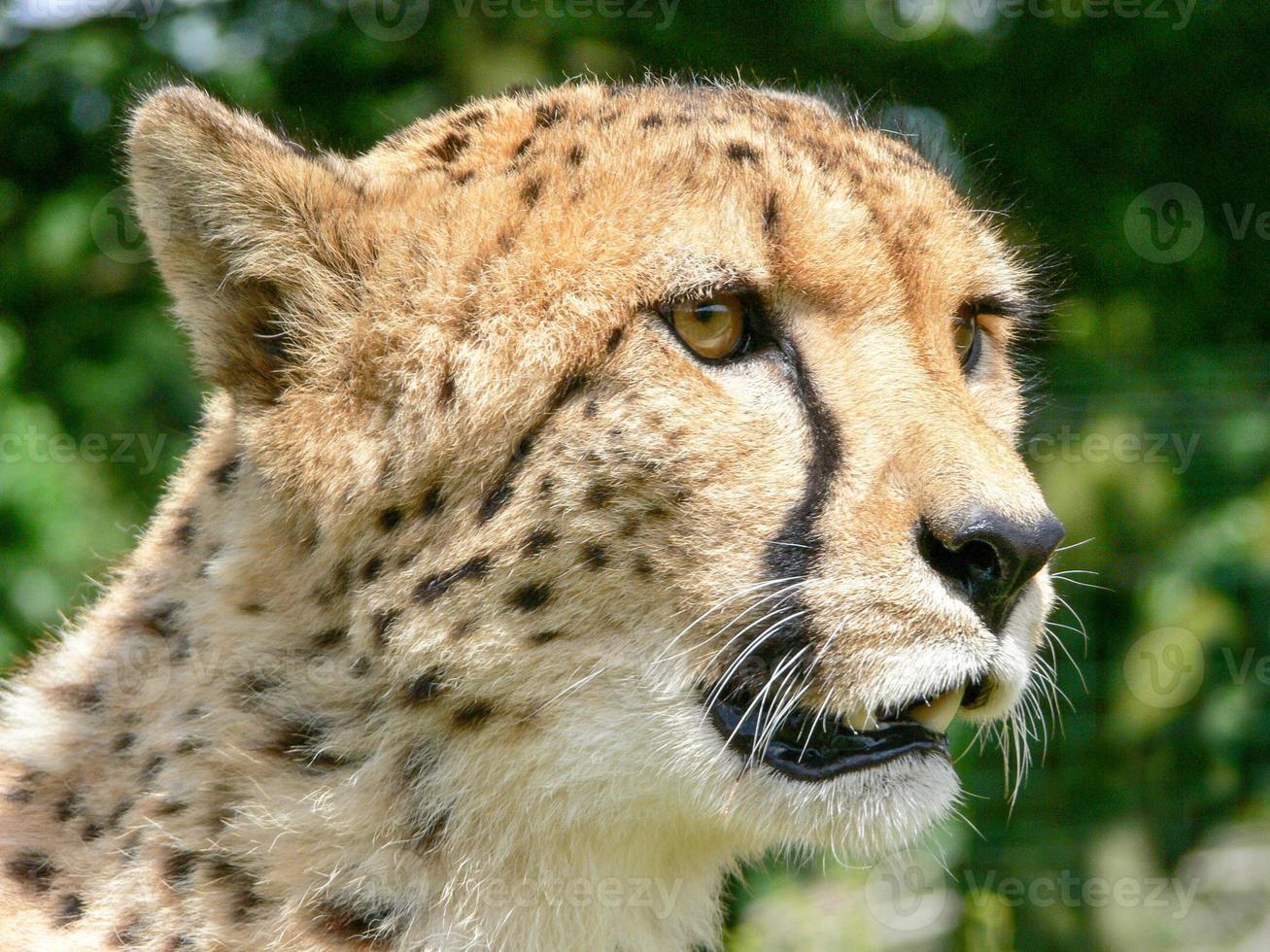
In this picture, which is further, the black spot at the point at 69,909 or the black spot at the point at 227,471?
the black spot at the point at 227,471

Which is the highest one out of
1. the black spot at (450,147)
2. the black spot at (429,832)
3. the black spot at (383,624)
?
the black spot at (450,147)

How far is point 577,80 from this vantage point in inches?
105

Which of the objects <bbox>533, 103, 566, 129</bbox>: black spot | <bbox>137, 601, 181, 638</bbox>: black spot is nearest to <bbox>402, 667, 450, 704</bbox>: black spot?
<bbox>137, 601, 181, 638</bbox>: black spot

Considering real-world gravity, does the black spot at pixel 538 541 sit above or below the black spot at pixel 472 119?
below

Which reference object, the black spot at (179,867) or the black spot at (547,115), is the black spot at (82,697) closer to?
the black spot at (179,867)

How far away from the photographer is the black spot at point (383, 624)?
5.82 feet

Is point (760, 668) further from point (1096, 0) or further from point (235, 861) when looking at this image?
point (1096, 0)

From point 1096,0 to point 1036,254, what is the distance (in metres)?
1.74

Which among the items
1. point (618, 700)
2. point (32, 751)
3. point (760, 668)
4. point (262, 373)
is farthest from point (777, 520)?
point (32, 751)

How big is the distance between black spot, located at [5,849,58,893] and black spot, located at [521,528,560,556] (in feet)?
2.32

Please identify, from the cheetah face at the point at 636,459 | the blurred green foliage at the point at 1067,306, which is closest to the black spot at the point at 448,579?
the cheetah face at the point at 636,459

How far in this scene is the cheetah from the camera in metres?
1.74

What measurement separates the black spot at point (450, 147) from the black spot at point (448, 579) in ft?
2.06

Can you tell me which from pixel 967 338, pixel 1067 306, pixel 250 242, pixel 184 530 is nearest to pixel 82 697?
pixel 184 530
